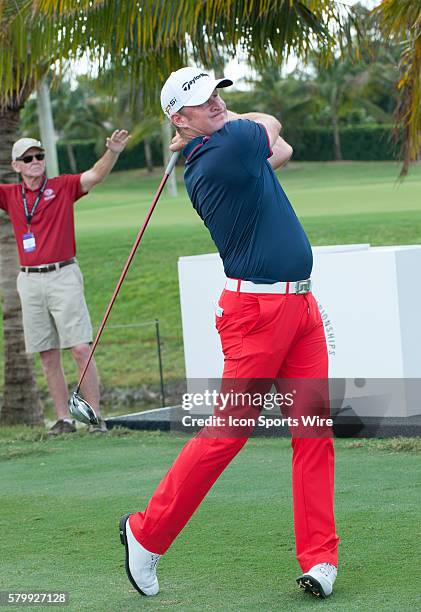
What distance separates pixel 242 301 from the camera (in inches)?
159

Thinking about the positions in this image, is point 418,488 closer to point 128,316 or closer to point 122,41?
point 122,41

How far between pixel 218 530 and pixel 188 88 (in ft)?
6.30

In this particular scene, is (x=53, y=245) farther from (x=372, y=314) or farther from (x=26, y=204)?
(x=372, y=314)

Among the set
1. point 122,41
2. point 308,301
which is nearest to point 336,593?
point 308,301

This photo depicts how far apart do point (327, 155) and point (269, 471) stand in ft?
161

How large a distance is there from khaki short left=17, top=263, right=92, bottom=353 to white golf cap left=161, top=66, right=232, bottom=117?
422 cm

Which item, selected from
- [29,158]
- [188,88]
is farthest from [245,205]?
[29,158]

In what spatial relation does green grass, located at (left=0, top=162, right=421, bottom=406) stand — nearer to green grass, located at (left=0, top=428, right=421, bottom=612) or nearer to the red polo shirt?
the red polo shirt

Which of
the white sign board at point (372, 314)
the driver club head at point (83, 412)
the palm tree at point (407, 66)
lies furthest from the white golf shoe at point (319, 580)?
the palm tree at point (407, 66)

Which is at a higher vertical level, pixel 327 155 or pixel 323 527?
pixel 323 527

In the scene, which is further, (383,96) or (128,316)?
(383,96)

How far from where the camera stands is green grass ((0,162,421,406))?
1667 cm

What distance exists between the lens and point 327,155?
54.3 meters

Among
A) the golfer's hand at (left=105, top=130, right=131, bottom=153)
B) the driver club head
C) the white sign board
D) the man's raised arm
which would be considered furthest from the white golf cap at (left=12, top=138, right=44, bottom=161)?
the driver club head
